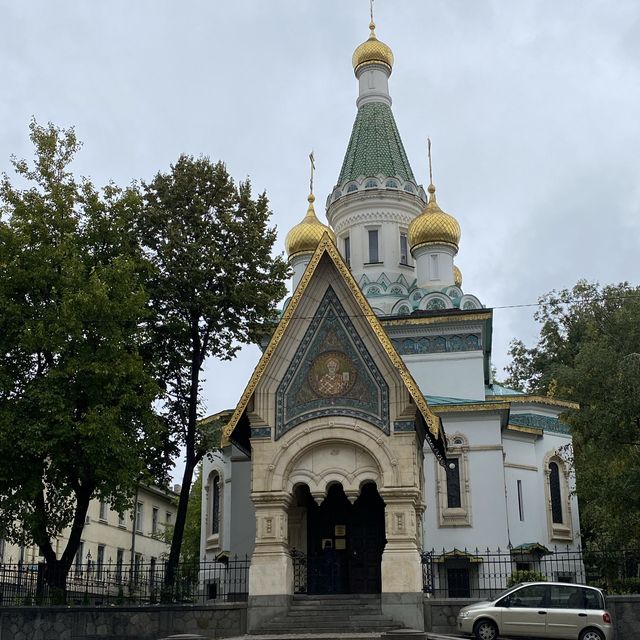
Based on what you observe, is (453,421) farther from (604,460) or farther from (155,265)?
(155,265)

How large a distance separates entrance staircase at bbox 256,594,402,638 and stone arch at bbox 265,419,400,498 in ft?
6.42

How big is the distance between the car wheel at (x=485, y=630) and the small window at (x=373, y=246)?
19.7 meters

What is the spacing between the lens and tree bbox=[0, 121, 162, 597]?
17.4 m

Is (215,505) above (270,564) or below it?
above

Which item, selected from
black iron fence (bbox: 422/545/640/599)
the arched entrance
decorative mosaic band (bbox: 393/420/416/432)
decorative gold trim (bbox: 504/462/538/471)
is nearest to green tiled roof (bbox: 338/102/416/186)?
decorative gold trim (bbox: 504/462/538/471)

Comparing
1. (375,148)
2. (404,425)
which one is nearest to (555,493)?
(404,425)

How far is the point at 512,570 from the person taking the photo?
923 inches

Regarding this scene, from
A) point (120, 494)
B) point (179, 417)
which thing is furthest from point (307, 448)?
point (179, 417)

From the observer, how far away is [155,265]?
21.5 m

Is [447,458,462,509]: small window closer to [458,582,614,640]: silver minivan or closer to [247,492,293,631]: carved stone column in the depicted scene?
[247,492,293,631]: carved stone column

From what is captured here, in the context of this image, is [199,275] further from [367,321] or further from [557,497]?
[557,497]

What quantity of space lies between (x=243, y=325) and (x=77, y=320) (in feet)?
16.6

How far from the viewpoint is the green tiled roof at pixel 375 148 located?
3425cm

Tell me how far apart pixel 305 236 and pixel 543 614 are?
2099cm
